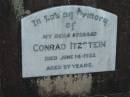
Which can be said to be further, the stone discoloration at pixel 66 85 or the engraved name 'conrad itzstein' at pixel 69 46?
the stone discoloration at pixel 66 85

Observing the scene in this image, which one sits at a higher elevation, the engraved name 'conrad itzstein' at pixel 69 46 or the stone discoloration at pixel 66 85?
the engraved name 'conrad itzstein' at pixel 69 46

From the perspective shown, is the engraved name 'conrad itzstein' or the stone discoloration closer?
the engraved name 'conrad itzstein'

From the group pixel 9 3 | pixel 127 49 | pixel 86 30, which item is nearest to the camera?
pixel 9 3

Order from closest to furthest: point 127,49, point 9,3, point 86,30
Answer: point 9,3, point 86,30, point 127,49

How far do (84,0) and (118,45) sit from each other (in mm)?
710

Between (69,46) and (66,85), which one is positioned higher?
(69,46)

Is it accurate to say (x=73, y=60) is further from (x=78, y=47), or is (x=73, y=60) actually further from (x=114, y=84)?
(x=114, y=84)

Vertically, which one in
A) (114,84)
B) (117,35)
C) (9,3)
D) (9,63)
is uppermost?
(9,3)

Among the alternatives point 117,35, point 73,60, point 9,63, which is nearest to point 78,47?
point 73,60

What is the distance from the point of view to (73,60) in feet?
13.6

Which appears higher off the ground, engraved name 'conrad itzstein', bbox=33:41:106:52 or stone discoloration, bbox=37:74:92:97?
engraved name 'conrad itzstein', bbox=33:41:106:52

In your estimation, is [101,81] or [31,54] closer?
[31,54]

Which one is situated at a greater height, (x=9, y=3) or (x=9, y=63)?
(x=9, y=3)

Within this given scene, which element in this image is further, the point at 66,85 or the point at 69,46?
the point at 66,85
